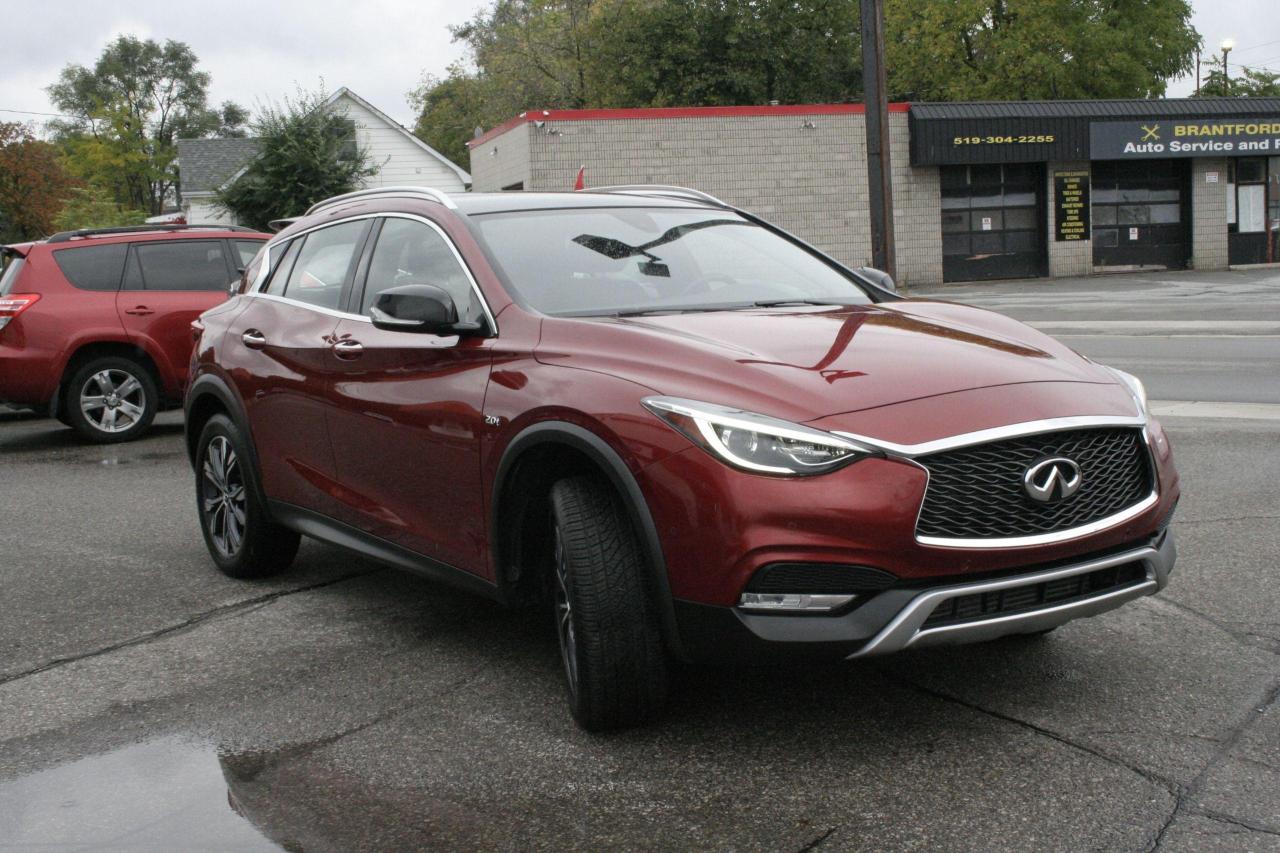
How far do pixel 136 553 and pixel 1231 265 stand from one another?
36.1m

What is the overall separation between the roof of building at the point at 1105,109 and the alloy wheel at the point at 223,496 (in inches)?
1210

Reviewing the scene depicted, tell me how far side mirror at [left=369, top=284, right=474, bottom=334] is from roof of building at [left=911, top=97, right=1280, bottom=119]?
105 ft

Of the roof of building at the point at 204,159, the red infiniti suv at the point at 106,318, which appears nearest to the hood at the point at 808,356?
the red infiniti suv at the point at 106,318

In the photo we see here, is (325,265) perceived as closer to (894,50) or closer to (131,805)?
(131,805)

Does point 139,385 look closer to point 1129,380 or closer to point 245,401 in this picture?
point 245,401

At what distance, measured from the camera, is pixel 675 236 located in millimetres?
5238

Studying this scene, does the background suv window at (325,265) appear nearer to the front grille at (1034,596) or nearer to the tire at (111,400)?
the front grille at (1034,596)

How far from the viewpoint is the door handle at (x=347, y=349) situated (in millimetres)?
5125

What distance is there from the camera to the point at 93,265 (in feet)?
38.8

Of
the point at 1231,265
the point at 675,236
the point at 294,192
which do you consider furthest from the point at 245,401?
the point at 1231,265

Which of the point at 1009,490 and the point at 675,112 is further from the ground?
the point at 675,112

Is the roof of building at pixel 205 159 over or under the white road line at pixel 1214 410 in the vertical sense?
over

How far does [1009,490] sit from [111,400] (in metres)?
9.82

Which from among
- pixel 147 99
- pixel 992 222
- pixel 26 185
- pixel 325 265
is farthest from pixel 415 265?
pixel 147 99
